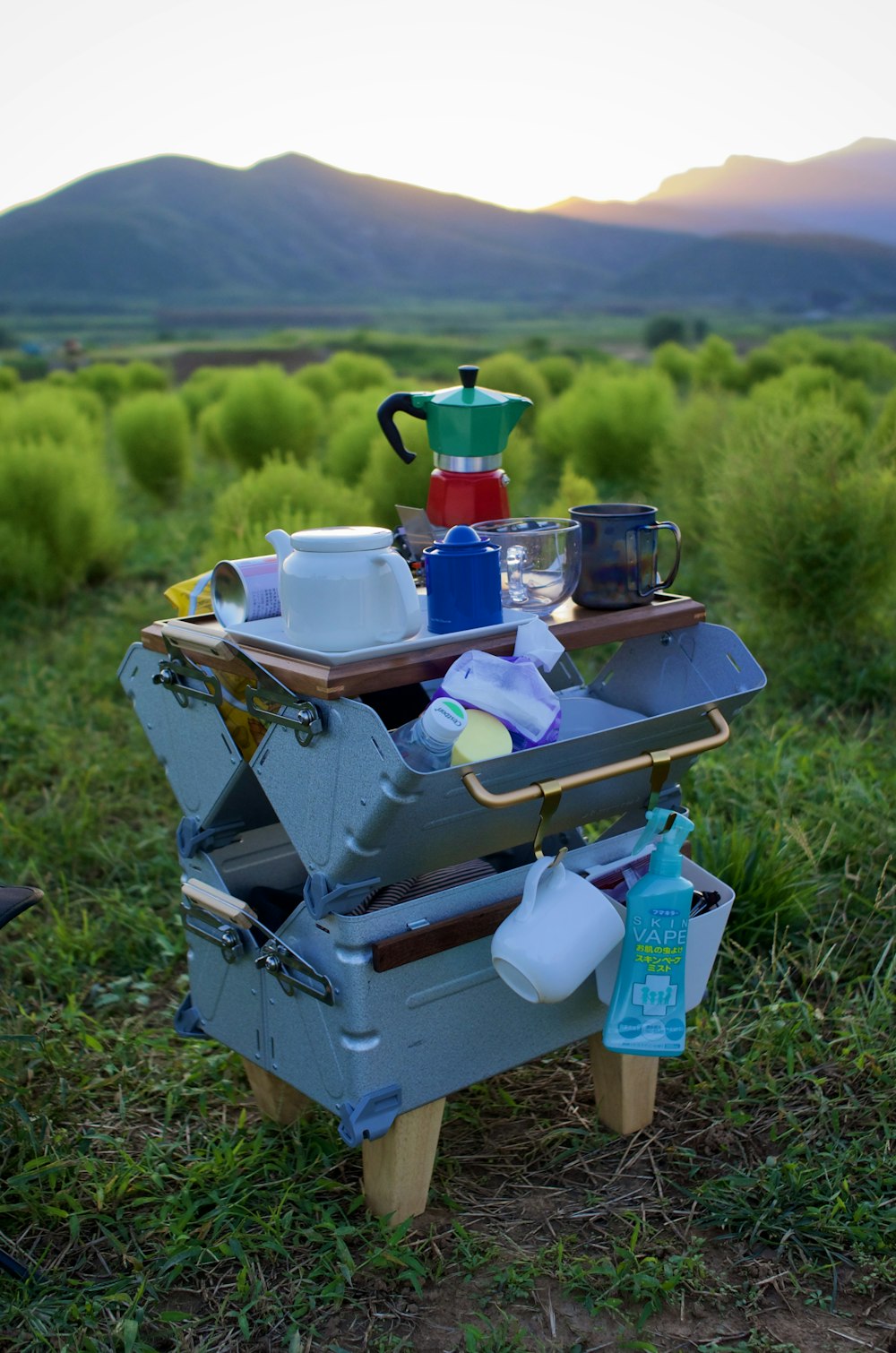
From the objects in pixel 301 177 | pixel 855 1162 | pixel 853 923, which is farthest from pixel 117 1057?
pixel 301 177

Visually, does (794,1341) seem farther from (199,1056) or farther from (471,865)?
(199,1056)

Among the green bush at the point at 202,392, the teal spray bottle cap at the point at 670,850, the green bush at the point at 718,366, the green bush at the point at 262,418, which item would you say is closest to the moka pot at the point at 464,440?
the teal spray bottle cap at the point at 670,850

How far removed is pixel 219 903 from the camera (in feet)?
5.24

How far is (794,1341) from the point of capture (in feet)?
4.74

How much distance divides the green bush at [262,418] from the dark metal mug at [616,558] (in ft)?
20.0

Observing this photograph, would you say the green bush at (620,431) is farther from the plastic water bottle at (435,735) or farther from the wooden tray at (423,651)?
the plastic water bottle at (435,735)

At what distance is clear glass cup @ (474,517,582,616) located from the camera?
1.58 m

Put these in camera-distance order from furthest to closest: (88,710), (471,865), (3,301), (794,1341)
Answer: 1. (3,301)
2. (88,710)
3. (471,865)
4. (794,1341)

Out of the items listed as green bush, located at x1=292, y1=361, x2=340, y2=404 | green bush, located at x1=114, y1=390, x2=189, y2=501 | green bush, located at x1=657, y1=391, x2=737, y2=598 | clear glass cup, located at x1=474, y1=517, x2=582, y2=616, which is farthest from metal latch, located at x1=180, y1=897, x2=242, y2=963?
green bush, located at x1=292, y1=361, x2=340, y2=404

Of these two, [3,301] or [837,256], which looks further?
[837,256]

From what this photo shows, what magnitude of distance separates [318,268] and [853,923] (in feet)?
398

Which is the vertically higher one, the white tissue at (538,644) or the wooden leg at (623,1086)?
the white tissue at (538,644)

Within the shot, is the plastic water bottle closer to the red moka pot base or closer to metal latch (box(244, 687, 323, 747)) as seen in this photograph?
metal latch (box(244, 687, 323, 747))

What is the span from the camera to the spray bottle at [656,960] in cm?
149
